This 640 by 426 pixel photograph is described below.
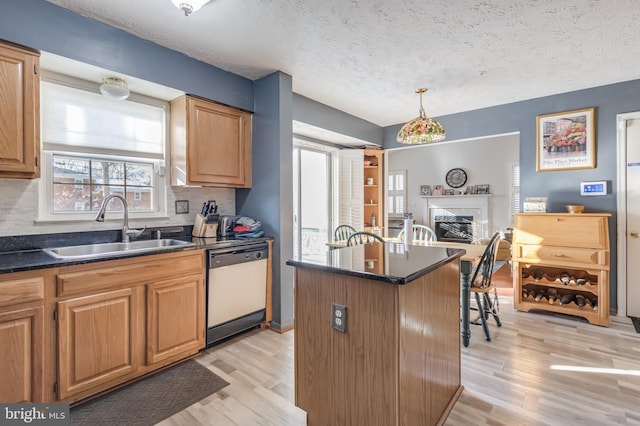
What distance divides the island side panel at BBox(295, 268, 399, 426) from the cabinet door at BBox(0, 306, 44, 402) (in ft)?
4.54

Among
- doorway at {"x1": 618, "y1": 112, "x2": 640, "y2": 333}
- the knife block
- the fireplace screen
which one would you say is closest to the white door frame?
doorway at {"x1": 618, "y1": 112, "x2": 640, "y2": 333}

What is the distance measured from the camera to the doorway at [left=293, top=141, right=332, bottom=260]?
4609 mm

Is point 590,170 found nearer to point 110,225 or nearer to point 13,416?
point 110,225

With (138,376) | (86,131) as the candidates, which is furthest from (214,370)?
(86,131)

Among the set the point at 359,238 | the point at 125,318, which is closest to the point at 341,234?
the point at 359,238

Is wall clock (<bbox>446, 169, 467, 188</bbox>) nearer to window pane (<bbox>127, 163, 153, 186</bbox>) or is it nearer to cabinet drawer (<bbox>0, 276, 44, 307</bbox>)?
window pane (<bbox>127, 163, 153, 186</bbox>)

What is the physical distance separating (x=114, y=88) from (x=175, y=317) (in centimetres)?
177

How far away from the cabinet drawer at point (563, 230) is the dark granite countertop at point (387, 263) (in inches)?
82.0

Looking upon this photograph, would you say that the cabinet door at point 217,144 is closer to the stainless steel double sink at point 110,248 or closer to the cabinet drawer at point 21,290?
the stainless steel double sink at point 110,248

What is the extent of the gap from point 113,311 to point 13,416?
614 millimetres

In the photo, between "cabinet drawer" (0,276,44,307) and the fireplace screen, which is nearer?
"cabinet drawer" (0,276,44,307)

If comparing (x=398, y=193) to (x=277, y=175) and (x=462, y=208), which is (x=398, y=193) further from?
(x=277, y=175)

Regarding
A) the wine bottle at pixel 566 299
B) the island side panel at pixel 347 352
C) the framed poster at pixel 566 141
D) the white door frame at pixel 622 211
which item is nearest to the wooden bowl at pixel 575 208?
the white door frame at pixel 622 211

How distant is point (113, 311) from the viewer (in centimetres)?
197
